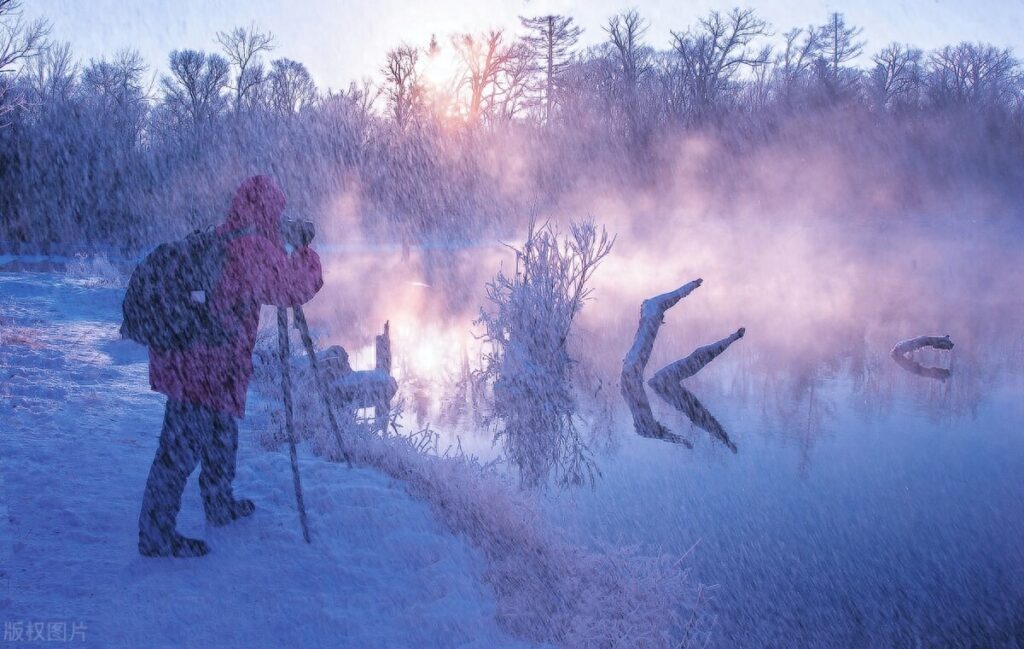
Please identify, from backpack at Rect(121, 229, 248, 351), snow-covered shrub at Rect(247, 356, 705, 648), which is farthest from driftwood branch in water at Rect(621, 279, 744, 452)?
backpack at Rect(121, 229, 248, 351)

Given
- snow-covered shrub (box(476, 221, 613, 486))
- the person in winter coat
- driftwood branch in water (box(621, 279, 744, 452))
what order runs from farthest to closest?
driftwood branch in water (box(621, 279, 744, 452))
snow-covered shrub (box(476, 221, 613, 486))
the person in winter coat

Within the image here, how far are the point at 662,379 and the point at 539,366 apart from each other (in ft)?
12.2

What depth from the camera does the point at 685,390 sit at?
39.7 feet

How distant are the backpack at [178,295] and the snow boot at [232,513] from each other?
119 cm

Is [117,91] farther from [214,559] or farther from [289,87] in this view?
[214,559]

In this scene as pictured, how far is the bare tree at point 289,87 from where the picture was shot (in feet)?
96.1

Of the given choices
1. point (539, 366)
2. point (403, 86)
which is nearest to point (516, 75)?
point (403, 86)

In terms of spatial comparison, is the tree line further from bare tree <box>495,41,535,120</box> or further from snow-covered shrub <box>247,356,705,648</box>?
snow-covered shrub <box>247,356,705,648</box>

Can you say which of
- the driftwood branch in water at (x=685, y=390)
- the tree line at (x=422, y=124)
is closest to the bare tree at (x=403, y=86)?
the tree line at (x=422, y=124)

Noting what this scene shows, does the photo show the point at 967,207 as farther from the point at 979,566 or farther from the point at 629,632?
the point at 629,632

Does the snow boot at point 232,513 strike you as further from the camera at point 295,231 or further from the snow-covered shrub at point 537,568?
the camera at point 295,231

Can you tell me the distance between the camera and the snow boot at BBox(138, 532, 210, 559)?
145 inches

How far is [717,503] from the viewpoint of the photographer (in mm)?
8172

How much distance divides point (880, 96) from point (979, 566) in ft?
101
